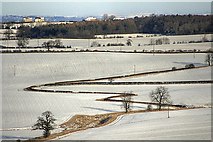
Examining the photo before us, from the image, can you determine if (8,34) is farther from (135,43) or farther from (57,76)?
(57,76)

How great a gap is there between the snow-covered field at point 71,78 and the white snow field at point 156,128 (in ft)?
2.39

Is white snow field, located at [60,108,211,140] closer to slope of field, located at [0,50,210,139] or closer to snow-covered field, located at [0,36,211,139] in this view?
snow-covered field, located at [0,36,211,139]

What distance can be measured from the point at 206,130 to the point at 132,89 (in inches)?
457

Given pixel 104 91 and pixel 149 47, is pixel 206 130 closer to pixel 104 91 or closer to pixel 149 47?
pixel 104 91

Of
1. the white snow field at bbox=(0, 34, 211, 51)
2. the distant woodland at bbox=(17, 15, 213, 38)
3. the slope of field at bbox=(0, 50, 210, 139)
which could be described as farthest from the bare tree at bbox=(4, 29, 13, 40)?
the slope of field at bbox=(0, 50, 210, 139)

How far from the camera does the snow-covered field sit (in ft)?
61.6

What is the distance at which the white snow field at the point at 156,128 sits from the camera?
43.0 feet

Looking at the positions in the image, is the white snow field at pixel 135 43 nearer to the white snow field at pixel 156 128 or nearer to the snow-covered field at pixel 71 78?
the snow-covered field at pixel 71 78

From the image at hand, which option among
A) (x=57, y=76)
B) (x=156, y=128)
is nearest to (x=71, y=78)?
(x=57, y=76)

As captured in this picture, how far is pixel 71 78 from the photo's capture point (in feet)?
98.2

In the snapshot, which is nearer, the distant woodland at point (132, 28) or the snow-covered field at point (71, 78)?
the snow-covered field at point (71, 78)

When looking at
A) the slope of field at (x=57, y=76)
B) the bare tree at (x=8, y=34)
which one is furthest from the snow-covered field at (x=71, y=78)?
the bare tree at (x=8, y=34)

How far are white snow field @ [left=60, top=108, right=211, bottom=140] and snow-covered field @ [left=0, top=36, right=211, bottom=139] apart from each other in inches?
28.6

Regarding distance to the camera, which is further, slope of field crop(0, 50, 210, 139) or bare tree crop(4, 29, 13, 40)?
bare tree crop(4, 29, 13, 40)
